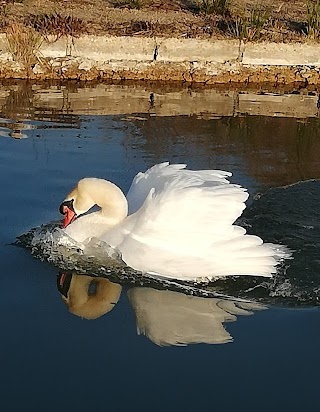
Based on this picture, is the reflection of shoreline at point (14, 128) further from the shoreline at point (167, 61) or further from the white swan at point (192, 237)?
the white swan at point (192, 237)

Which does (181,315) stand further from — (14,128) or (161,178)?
(14,128)

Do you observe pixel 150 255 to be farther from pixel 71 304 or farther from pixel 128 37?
pixel 128 37

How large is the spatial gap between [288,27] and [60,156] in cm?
1057

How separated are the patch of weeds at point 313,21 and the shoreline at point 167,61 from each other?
59 centimetres

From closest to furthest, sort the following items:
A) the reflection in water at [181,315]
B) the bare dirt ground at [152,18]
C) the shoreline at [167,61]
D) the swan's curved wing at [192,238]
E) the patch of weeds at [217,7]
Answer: the reflection in water at [181,315] → the swan's curved wing at [192,238] → the shoreline at [167,61] → the bare dirt ground at [152,18] → the patch of weeds at [217,7]

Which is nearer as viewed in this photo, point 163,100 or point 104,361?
point 104,361

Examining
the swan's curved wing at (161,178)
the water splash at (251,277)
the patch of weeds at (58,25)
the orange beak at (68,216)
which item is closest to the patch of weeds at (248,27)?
the patch of weeds at (58,25)

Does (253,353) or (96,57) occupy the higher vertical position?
(96,57)

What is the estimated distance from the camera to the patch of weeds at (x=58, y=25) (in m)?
→ 15.4

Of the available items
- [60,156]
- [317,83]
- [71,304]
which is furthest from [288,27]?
[71,304]

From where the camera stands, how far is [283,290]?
5.49 m

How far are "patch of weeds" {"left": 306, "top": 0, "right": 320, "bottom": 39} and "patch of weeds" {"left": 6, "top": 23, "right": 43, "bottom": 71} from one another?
604 centimetres

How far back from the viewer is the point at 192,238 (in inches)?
217

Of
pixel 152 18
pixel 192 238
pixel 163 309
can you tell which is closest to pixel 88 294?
pixel 163 309
